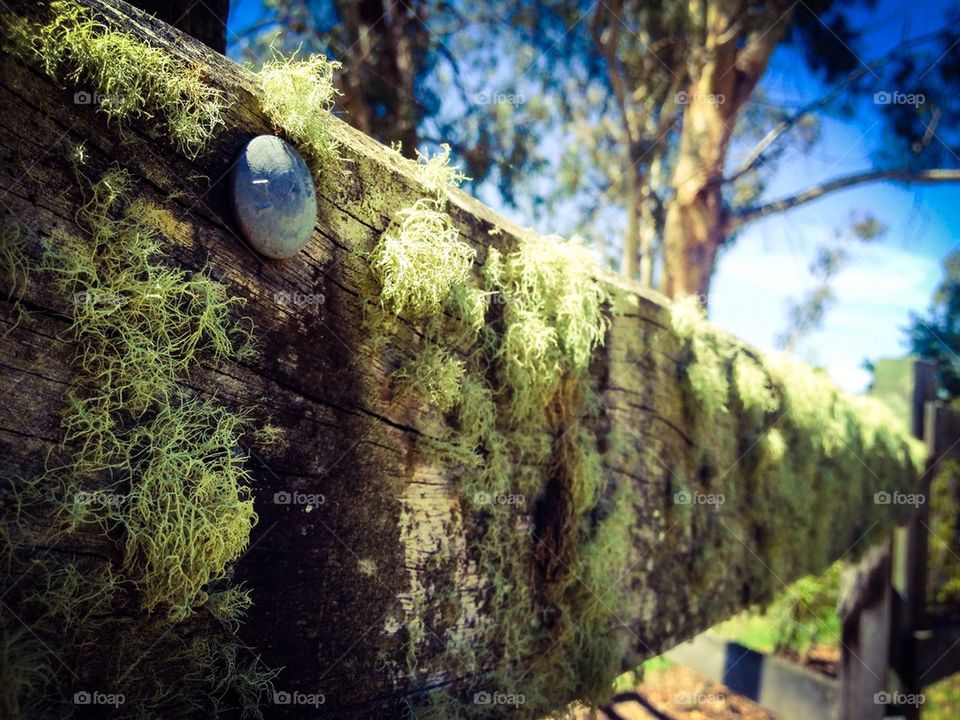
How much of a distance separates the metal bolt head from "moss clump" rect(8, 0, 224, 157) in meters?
0.08

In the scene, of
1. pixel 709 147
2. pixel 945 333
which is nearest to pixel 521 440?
pixel 709 147

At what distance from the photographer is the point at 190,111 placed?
41.4 inches

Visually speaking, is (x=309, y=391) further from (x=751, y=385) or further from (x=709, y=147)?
(x=709, y=147)

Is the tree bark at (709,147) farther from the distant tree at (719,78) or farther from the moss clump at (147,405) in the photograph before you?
the moss clump at (147,405)

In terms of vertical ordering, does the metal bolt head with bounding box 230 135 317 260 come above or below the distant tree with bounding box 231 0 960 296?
below

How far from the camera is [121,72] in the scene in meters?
0.96

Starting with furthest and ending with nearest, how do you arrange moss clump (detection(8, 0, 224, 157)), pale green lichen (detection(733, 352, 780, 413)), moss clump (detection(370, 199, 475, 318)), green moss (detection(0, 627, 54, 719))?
pale green lichen (detection(733, 352, 780, 413)) < moss clump (detection(370, 199, 475, 318)) < moss clump (detection(8, 0, 224, 157)) < green moss (detection(0, 627, 54, 719))

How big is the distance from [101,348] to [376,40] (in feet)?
22.4

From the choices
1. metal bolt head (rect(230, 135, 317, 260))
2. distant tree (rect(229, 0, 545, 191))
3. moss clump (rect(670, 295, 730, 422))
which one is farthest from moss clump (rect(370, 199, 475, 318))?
distant tree (rect(229, 0, 545, 191))

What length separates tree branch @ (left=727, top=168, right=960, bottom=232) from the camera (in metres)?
7.65

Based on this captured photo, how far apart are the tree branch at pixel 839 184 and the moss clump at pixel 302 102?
7950mm

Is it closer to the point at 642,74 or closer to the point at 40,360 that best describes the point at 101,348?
the point at 40,360

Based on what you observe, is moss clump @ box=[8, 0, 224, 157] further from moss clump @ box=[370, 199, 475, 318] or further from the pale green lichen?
the pale green lichen

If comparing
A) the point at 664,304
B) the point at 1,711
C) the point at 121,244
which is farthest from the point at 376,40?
the point at 1,711
